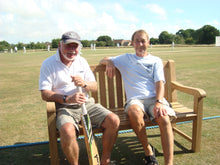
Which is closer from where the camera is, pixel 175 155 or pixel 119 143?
pixel 175 155

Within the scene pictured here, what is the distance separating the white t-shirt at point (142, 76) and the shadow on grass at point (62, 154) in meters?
0.86

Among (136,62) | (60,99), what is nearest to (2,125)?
(60,99)

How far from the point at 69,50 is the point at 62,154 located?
1.64 meters

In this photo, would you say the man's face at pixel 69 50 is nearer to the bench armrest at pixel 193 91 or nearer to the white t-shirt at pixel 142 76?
the white t-shirt at pixel 142 76

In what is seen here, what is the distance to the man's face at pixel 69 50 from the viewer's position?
296 centimetres

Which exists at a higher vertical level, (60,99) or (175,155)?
(60,99)

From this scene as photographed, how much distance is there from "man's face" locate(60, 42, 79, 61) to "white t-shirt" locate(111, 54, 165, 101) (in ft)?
2.86

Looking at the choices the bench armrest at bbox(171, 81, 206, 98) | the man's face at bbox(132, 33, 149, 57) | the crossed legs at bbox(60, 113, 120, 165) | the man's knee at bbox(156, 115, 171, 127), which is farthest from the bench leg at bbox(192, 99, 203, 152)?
the crossed legs at bbox(60, 113, 120, 165)

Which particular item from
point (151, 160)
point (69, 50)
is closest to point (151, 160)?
point (151, 160)

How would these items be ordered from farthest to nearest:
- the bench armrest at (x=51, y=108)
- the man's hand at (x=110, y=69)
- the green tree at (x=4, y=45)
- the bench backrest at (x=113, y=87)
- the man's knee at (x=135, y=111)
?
the green tree at (x=4, y=45) → the bench backrest at (x=113, y=87) → the man's hand at (x=110, y=69) → the man's knee at (x=135, y=111) → the bench armrest at (x=51, y=108)

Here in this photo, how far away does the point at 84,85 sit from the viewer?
9.75ft

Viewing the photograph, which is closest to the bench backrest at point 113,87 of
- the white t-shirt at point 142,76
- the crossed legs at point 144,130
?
the white t-shirt at point 142,76

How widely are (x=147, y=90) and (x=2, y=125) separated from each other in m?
3.17

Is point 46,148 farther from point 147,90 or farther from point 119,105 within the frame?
point 147,90
